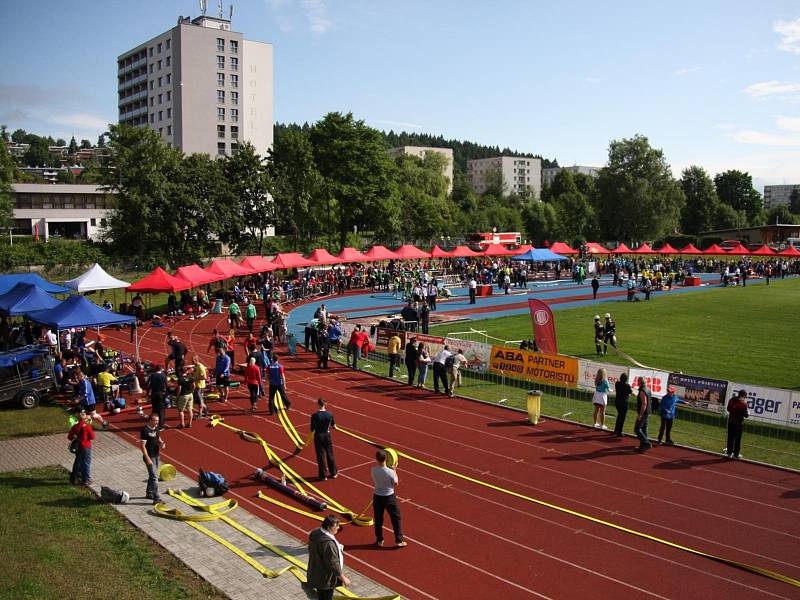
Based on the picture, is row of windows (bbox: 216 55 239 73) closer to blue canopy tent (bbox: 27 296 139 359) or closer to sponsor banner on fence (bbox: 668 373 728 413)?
blue canopy tent (bbox: 27 296 139 359)

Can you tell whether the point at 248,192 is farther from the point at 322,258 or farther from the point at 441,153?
the point at 441,153

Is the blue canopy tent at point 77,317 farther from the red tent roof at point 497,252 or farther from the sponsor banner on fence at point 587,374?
the red tent roof at point 497,252

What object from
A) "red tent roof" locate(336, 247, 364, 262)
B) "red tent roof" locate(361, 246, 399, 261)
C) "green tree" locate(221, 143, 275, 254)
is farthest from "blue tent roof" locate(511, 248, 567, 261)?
"green tree" locate(221, 143, 275, 254)

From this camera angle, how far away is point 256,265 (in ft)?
133

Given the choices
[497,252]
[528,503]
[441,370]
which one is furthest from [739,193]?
[528,503]

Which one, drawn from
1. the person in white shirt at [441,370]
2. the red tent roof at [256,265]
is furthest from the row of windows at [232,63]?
the person in white shirt at [441,370]

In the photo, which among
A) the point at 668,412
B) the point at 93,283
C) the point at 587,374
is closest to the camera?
the point at 668,412

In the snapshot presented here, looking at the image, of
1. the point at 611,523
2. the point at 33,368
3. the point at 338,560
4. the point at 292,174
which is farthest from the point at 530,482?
the point at 292,174

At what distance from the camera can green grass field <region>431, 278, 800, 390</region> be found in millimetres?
22812

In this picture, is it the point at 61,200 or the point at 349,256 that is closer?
the point at 349,256

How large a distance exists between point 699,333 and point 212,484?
25146 mm

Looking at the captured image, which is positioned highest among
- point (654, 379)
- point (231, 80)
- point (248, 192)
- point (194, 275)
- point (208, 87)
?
point (231, 80)

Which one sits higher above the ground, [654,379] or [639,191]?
[639,191]

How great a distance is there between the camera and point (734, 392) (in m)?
16.3
